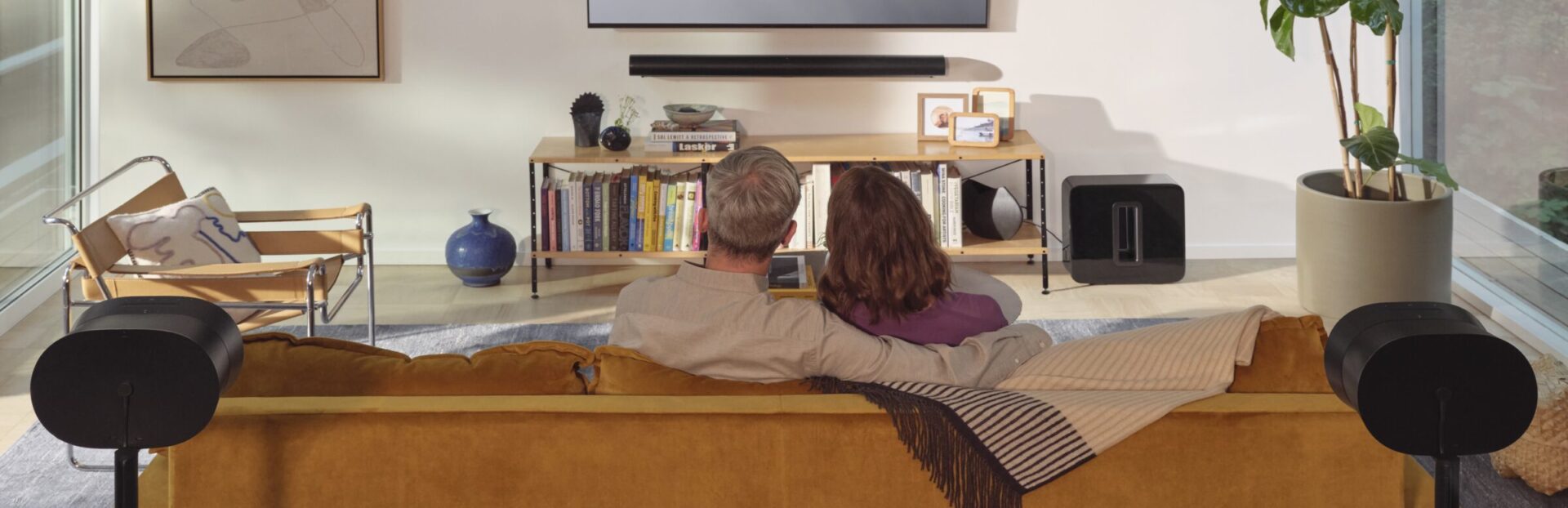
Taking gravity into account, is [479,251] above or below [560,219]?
below

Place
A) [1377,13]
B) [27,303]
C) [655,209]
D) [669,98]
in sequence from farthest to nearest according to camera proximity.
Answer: [669,98], [655,209], [27,303], [1377,13]

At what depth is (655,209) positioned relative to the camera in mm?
5746

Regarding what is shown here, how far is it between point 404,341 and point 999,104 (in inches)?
92.4

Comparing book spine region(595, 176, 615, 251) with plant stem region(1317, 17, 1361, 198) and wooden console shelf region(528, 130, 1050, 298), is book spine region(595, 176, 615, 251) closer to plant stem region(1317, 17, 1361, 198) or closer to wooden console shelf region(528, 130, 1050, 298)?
wooden console shelf region(528, 130, 1050, 298)

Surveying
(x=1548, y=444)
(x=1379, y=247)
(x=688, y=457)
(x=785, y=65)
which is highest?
(x=785, y=65)

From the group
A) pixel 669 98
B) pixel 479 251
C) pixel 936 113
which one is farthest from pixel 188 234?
pixel 936 113

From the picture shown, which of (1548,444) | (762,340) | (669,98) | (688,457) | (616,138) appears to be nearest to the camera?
(688,457)

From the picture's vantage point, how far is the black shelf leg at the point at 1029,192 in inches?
223

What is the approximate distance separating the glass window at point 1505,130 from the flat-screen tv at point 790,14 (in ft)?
5.47

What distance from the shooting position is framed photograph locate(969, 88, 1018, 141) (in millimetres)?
5746

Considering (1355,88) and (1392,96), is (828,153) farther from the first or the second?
(1392,96)

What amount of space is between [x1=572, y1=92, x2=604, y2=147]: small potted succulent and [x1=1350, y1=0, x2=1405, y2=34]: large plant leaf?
104 inches

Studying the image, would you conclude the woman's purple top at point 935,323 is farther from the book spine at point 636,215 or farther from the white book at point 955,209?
the book spine at point 636,215

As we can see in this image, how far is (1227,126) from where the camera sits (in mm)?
5977
